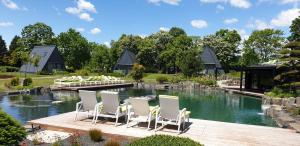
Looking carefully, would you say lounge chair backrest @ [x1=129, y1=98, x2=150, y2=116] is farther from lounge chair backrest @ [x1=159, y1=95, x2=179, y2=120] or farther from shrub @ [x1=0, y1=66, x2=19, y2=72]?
shrub @ [x1=0, y1=66, x2=19, y2=72]

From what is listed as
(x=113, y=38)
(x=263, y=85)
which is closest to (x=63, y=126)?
(x=263, y=85)

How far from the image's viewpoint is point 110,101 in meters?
8.15

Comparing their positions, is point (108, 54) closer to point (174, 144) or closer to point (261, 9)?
point (261, 9)

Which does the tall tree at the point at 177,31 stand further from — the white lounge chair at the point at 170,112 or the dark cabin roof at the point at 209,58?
the white lounge chair at the point at 170,112

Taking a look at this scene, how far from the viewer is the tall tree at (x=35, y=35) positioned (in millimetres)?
54969

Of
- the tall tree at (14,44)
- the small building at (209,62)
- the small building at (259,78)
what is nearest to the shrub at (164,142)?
the small building at (259,78)

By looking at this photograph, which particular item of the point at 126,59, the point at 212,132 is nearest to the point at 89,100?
the point at 212,132

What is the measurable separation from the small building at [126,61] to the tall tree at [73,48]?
613 centimetres

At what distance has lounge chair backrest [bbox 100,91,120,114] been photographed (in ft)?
26.4

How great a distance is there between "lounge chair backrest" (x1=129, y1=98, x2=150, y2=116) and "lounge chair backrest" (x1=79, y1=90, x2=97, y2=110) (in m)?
1.14

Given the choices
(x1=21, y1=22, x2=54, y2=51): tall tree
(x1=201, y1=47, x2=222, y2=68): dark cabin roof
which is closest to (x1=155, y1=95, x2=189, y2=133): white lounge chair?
(x1=201, y1=47, x2=222, y2=68): dark cabin roof

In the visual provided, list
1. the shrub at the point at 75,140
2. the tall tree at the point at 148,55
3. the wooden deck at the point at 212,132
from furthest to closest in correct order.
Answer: the tall tree at the point at 148,55 → the wooden deck at the point at 212,132 → the shrub at the point at 75,140

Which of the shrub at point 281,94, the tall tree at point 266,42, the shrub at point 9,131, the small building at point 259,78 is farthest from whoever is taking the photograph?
the tall tree at point 266,42

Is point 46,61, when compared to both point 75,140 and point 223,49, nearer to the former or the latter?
point 223,49
